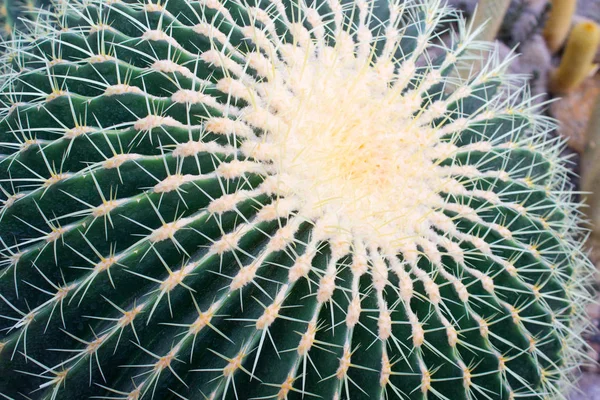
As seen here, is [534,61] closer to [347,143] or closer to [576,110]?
[576,110]

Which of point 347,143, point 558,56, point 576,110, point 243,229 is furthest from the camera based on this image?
point 558,56

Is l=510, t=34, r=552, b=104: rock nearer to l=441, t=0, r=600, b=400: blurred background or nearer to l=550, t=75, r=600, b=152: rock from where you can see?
l=441, t=0, r=600, b=400: blurred background

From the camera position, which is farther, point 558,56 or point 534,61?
point 558,56

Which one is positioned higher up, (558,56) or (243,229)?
(243,229)

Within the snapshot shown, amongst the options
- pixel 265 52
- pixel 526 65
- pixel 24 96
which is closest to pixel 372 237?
pixel 265 52

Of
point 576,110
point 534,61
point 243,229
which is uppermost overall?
point 243,229

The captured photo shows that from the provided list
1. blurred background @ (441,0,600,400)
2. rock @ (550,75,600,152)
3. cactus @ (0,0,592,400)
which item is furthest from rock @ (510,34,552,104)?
cactus @ (0,0,592,400)

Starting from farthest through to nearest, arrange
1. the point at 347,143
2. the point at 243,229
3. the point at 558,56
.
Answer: the point at 558,56
the point at 347,143
the point at 243,229

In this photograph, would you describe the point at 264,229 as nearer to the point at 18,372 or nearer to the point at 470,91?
the point at 18,372

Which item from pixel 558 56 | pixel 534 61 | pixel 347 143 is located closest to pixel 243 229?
pixel 347 143
